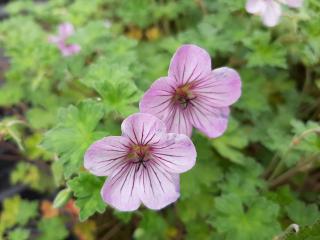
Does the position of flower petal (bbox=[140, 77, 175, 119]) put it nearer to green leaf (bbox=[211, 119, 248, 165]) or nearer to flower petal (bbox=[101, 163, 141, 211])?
flower petal (bbox=[101, 163, 141, 211])

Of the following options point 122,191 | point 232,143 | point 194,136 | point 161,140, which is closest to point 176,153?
point 161,140

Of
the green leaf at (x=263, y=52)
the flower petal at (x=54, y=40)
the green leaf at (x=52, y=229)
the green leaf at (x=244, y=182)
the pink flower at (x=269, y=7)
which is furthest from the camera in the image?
the flower petal at (x=54, y=40)

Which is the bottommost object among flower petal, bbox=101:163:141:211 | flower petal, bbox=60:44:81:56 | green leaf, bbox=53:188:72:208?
green leaf, bbox=53:188:72:208

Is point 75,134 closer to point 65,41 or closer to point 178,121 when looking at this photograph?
point 178,121

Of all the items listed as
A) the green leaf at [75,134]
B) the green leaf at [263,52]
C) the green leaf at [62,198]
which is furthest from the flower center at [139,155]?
the green leaf at [263,52]

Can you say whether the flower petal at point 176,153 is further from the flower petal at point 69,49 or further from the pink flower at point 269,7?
the flower petal at point 69,49

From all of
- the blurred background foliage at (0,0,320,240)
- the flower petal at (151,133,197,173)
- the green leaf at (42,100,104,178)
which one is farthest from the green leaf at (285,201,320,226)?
the green leaf at (42,100,104,178)

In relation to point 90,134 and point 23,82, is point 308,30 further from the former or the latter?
point 23,82
